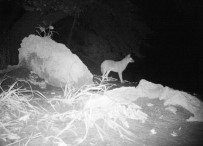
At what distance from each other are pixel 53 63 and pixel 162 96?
3.43m

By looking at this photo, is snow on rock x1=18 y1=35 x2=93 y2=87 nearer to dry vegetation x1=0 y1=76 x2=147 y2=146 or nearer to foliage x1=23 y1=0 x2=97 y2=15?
foliage x1=23 y1=0 x2=97 y2=15

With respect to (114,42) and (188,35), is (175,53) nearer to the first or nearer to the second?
(188,35)

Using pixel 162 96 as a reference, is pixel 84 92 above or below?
above

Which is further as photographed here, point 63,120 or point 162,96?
point 162,96

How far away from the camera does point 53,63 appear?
24.8 ft

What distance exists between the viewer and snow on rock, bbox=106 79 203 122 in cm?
521

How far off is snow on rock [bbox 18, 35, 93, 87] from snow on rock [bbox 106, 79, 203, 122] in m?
2.01

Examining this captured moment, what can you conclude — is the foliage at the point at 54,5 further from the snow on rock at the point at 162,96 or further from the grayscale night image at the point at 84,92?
the snow on rock at the point at 162,96

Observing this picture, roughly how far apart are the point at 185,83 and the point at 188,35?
3710 millimetres

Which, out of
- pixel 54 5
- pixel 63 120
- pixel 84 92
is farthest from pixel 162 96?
pixel 54 5

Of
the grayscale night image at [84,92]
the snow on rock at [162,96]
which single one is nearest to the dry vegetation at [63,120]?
the grayscale night image at [84,92]

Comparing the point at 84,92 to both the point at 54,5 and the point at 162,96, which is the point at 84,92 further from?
the point at 54,5

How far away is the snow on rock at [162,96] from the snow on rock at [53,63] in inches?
79.0

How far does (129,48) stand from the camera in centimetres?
1628
